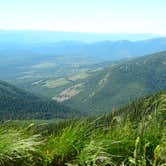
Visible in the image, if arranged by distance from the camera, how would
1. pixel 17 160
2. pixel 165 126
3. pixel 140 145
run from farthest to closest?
1. pixel 165 126
2. pixel 140 145
3. pixel 17 160

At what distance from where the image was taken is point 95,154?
6.92m

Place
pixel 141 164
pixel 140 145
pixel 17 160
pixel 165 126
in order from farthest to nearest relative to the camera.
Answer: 1. pixel 165 126
2. pixel 140 145
3. pixel 17 160
4. pixel 141 164

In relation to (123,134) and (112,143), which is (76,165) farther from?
(123,134)

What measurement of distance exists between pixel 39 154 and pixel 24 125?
143 centimetres

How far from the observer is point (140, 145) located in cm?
771

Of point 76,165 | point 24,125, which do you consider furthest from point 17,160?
point 24,125

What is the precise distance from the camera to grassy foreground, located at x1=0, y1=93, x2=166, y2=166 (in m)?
7.04

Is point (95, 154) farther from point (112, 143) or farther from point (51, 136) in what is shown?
point (51, 136)

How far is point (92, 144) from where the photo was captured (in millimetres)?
7238

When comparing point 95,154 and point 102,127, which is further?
point 102,127

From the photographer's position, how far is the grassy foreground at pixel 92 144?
7.04m

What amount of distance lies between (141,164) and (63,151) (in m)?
1.60

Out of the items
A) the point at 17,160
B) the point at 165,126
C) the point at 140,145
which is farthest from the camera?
the point at 165,126

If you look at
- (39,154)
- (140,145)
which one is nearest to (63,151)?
(39,154)
